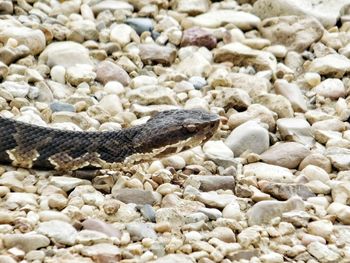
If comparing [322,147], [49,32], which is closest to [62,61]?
[49,32]

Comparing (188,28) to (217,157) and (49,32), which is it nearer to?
(49,32)

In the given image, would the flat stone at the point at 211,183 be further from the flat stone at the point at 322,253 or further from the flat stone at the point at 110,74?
the flat stone at the point at 110,74

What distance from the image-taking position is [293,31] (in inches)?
332

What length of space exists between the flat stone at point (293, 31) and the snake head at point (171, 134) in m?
2.55

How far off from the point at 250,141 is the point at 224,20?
2.41 meters

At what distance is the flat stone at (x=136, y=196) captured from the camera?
18.2ft

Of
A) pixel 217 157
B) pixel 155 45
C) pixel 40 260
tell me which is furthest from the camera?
pixel 155 45

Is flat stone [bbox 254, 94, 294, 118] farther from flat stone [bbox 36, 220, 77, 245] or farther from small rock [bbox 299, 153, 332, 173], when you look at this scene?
flat stone [bbox 36, 220, 77, 245]

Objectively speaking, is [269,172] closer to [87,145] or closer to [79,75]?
[87,145]

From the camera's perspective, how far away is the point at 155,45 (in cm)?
808

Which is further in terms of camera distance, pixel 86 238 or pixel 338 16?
pixel 338 16

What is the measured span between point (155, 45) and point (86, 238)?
3.44 m

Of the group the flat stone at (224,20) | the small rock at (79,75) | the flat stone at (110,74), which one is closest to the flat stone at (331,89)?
the flat stone at (224,20)

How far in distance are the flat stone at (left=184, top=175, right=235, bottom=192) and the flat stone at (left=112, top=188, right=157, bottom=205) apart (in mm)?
373
